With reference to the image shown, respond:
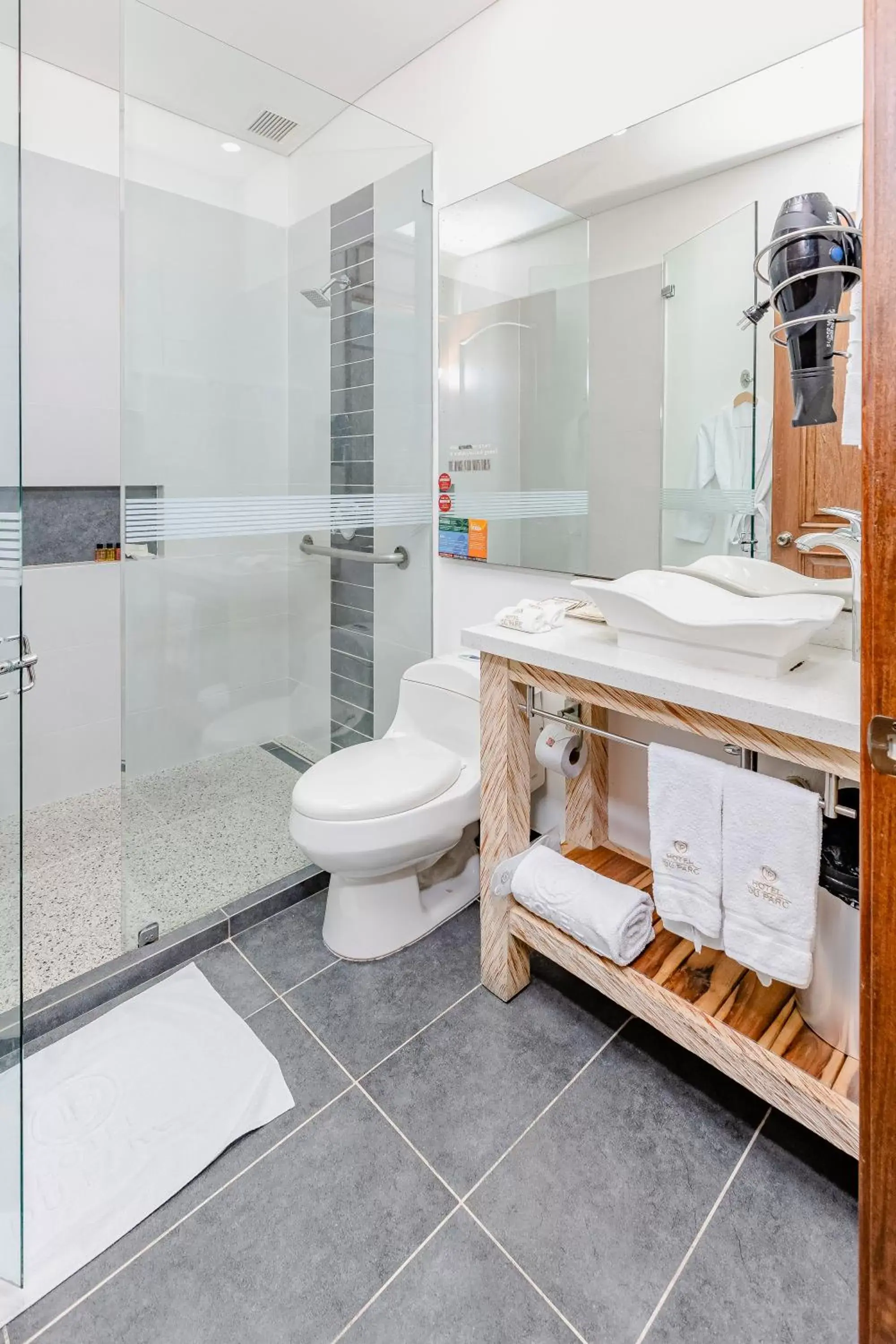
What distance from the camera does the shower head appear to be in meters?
2.10

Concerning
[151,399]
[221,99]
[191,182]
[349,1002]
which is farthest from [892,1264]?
[221,99]

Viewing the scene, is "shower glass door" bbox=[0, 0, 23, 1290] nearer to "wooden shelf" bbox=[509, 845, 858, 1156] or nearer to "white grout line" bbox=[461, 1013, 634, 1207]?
"white grout line" bbox=[461, 1013, 634, 1207]

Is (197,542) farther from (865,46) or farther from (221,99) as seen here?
(865,46)

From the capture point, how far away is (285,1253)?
1.12 metres

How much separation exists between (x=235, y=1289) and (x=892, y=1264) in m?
0.93

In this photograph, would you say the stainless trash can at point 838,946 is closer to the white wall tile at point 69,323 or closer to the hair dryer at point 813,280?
the hair dryer at point 813,280

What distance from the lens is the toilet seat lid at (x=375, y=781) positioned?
1661 millimetres

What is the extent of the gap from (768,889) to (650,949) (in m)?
0.41

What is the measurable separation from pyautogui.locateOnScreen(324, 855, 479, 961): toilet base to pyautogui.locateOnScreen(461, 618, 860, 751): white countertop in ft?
2.46

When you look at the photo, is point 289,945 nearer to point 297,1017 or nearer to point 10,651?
point 297,1017

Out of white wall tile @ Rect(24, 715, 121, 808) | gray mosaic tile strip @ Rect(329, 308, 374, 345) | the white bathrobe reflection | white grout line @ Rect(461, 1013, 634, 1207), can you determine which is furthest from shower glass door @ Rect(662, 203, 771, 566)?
white wall tile @ Rect(24, 715, 121, 808)

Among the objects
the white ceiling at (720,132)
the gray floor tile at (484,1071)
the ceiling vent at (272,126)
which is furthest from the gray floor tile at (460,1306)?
the ceiling vent at (272,126)

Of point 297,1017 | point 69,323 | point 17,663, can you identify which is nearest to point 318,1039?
point 297,1017

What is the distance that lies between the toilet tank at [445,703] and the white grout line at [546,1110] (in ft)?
2.54
